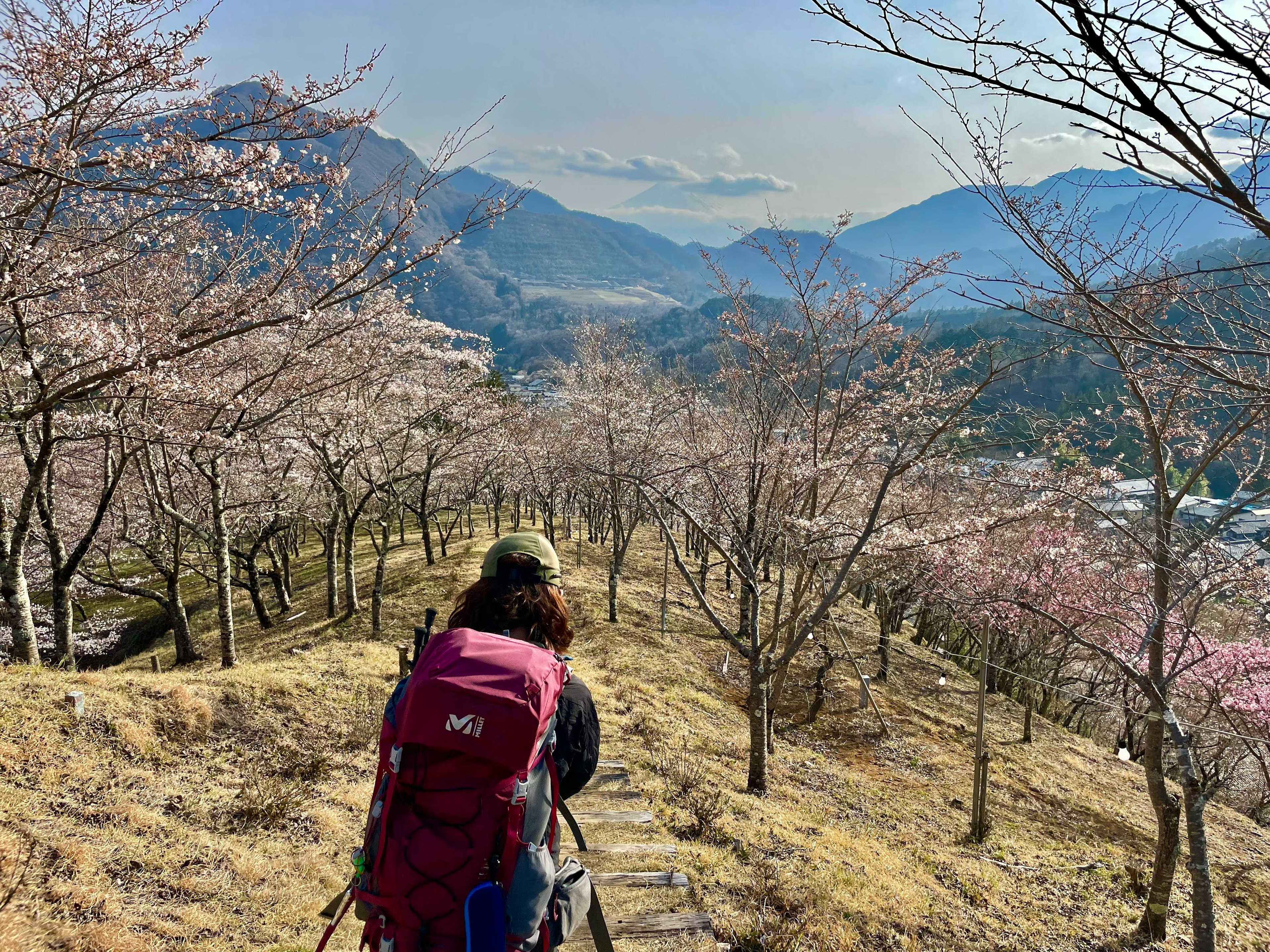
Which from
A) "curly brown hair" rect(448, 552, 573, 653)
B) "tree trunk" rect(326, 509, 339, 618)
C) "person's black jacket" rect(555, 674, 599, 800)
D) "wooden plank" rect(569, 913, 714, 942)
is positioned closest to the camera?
"person's black jacket" rect(555, 674, 599, 800)

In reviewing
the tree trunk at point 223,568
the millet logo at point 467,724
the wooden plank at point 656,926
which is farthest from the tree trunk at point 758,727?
the tree trunk at point 223,568

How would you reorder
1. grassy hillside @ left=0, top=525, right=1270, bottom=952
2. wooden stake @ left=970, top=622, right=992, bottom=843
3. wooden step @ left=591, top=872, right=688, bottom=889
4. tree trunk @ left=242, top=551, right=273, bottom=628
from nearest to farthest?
1. grassy hillside @ left=0, top=525, right=1270, bottom=952
2. wooden step @ left=591, top=872, right=688, bottom=889
3. wooden stake @ left=970, top=622, right=992, bottom=843
4. tree trunk @ left=242, top=551, right=273, bottom=628

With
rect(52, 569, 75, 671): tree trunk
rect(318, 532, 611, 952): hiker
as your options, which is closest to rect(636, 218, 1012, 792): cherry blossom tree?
rect(318, 532, 611, 952): hiker

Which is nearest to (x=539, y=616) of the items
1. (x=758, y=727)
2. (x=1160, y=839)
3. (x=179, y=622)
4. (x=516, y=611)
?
(x=516, y=611)

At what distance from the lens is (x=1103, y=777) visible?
1460 centimetres

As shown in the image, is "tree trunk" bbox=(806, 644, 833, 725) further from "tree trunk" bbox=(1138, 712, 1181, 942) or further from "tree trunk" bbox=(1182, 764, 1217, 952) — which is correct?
"tree trunk" bbox=(1182, 764, 1217, 952)

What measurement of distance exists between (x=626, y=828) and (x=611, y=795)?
0.75m

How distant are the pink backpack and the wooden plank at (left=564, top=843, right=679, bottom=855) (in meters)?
3.46

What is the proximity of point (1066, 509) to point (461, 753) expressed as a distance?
43.7ft

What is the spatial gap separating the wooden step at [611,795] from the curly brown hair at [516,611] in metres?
4.59

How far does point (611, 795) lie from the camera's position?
637 cm

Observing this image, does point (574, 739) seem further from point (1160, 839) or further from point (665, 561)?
point (665, 561)

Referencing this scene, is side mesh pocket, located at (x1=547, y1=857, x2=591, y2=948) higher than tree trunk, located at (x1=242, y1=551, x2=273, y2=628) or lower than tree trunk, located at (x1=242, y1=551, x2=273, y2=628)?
higher

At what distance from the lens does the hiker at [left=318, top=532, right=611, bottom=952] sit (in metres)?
1.86
